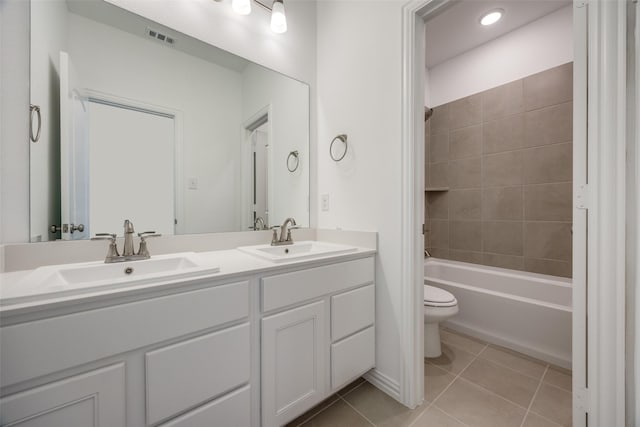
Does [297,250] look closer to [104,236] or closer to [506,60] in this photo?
[104,236]

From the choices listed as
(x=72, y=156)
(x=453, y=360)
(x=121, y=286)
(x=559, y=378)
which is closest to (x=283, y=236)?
(x=121, y=286)

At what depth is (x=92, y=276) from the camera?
1.00 metres

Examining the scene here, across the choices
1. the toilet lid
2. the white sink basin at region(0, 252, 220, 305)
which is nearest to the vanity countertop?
the white sink basin at region(0, 252, 220, 305)

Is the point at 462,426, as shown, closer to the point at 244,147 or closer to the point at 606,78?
the point at 606,78

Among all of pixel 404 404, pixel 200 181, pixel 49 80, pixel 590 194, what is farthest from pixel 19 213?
pixel 590 194

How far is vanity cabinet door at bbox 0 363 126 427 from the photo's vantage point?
63cm

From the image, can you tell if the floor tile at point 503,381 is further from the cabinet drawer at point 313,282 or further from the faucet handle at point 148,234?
the faucet handle at point 148,234

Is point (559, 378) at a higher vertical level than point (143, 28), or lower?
lower

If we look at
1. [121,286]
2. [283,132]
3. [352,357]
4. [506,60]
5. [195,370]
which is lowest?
[352,357]

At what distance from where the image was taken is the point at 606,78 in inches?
33.1

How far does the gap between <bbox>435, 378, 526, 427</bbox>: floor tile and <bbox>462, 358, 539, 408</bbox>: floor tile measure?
0.21ft

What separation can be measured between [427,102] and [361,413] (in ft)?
9.67

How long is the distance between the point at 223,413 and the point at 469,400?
128 cm

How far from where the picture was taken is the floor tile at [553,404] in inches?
49.3
